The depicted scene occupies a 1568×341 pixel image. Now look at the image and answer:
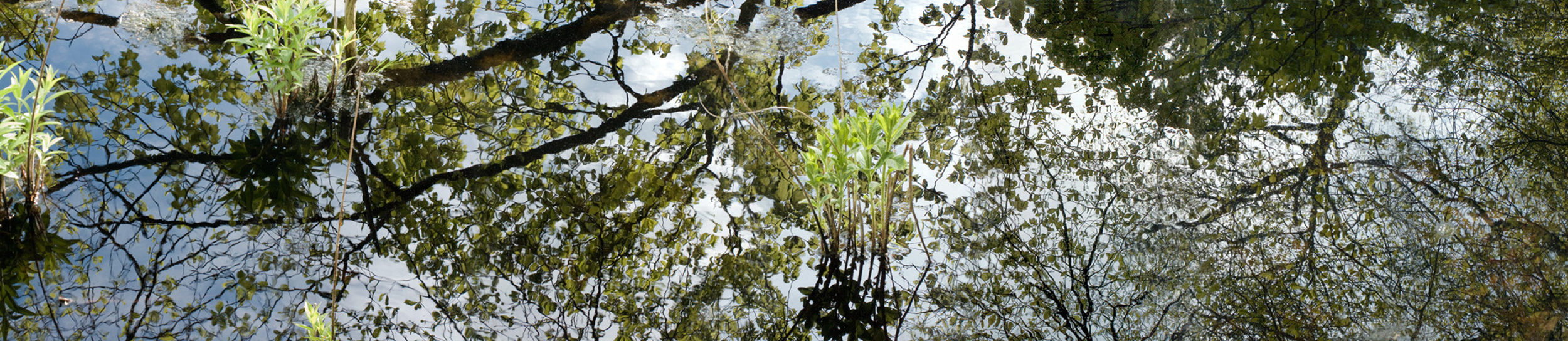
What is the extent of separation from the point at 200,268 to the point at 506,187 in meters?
0.54

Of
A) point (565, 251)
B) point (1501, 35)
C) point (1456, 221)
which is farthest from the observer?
point (1501, 35)

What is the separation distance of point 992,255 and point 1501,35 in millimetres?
1498

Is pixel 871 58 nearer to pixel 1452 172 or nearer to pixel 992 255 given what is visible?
pixel 992 255

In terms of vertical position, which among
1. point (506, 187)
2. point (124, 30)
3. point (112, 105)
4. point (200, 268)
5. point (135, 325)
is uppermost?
point (124, 30)

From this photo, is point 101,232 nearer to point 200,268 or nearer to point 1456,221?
point 200,268

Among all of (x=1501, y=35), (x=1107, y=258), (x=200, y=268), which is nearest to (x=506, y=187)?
(x=200, y=268)

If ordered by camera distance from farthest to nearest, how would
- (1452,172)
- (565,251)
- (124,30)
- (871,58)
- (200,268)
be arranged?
(871,58) → (124,30) → (1452,172) → (565,251) → (200,268)

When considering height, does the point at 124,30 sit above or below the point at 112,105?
above

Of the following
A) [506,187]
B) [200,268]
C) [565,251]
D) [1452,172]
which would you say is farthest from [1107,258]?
[200,268]

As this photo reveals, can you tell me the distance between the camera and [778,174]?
1743mm

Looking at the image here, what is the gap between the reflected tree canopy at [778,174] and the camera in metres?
1.37

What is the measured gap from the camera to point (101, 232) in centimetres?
143

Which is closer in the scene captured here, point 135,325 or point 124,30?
point 135,325

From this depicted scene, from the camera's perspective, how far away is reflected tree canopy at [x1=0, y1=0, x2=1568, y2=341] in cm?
137
